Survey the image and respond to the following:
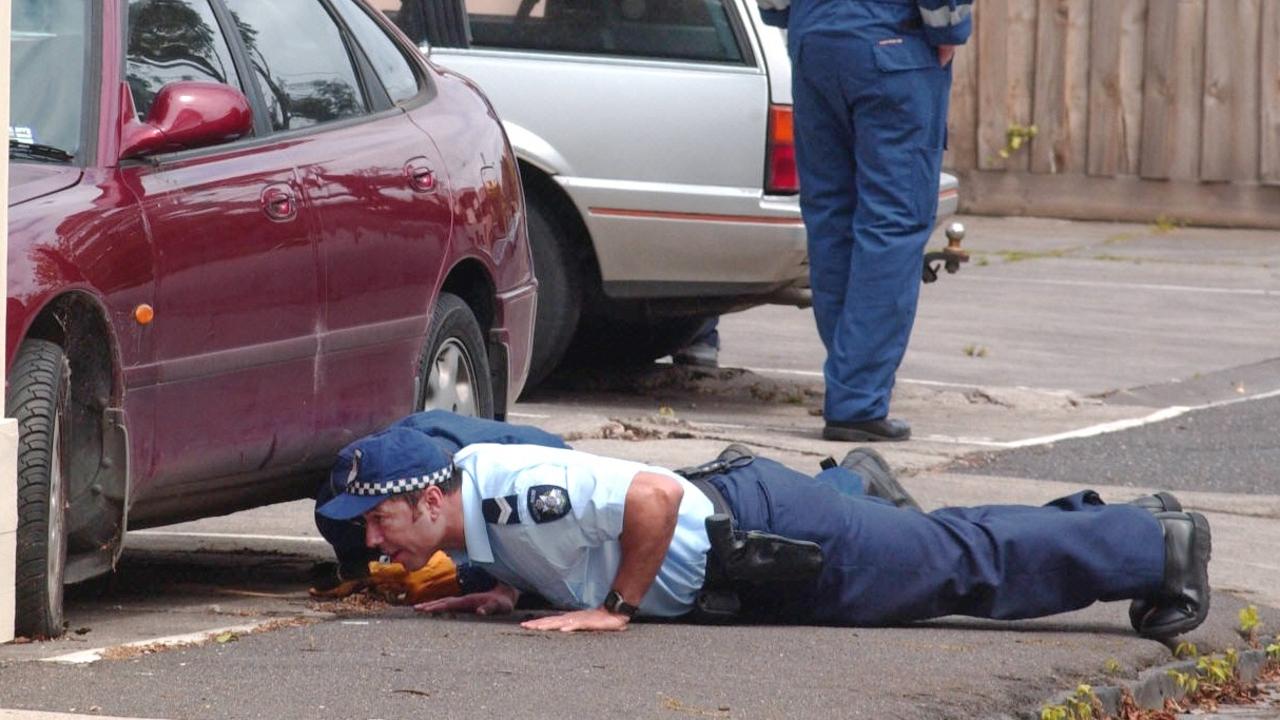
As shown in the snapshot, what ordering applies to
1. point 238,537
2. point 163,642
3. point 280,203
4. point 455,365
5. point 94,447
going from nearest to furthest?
point 163,642
point 94,447
point 280,203
point 455,365
point 238,537

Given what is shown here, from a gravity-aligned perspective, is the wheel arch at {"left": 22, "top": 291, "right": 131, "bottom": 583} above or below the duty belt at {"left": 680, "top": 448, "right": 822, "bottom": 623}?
above

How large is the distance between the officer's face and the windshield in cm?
101

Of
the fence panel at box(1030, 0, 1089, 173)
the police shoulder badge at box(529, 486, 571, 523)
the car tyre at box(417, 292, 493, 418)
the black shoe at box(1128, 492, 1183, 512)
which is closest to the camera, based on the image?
the police shoulder badge at box(529, 486, 571, 523)

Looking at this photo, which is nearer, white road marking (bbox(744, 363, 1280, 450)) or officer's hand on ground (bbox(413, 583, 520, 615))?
officer's hand on ground (bbox(413, 583, 520, 615))

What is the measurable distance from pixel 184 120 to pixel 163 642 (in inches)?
44.3

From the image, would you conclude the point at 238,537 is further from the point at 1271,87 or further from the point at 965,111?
A: the point at 965,111

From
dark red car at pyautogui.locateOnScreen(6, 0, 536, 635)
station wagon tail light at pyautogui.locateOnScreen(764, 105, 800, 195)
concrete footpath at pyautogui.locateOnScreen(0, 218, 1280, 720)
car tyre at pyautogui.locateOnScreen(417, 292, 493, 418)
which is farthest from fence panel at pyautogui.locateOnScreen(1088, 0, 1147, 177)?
dark red car at pyautogui.locateOnScreen(6, 0, 536, 635)

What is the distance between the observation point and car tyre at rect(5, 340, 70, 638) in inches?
182

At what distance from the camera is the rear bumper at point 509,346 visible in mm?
6668

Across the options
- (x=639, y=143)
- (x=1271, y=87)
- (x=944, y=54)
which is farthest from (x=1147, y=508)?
(x=1271, y=87)

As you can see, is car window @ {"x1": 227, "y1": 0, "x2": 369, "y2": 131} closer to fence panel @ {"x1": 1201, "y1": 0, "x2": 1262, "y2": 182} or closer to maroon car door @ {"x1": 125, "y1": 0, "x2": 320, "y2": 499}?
maroon car door @ {"x1": 125, "y1": 0, "x2": 320, "y2": 499}

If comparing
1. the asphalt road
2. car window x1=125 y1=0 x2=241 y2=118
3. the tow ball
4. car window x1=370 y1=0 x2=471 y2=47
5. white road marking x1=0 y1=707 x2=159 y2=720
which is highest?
car window x1=125 y1=0 x2=241 y2=118

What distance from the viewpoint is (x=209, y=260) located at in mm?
5199

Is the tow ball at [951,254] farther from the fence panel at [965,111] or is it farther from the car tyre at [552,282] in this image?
the fence panel at [965,111]
